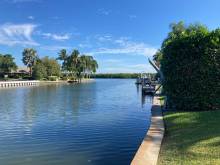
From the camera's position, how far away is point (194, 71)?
2123cm

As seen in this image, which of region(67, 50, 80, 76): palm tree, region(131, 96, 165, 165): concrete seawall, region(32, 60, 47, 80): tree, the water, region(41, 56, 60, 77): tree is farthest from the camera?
region(67, 50, 80, 76): palm tree

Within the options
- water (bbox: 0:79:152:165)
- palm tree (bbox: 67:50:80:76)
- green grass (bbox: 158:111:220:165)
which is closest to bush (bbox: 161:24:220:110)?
water (bbox: 0:79:152:165)

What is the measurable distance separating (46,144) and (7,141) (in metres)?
A: 2.10

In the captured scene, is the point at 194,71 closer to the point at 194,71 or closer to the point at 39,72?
the point at 194,71

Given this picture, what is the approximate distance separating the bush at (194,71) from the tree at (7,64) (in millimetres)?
119740

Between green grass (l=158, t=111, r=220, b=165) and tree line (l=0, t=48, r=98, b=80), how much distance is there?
10906cm

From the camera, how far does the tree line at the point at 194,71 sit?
825 inches

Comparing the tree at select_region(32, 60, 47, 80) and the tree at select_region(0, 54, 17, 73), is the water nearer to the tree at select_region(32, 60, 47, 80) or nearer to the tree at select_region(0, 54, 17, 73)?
the tree at select_region(32, 60, 47, 80)

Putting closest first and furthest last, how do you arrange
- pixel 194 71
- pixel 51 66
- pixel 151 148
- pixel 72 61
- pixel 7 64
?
1. pixel 151 148
2. pixel 194 71
3. pixel 51 66
4. pixel 7 64
5. pixel 72 61

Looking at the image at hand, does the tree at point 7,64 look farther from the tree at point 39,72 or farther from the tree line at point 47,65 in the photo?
the tree at point 39,72

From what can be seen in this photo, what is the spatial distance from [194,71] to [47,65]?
374 feet

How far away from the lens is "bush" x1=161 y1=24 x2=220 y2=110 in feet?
68.7

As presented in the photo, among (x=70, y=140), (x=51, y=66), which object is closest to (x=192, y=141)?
(x=70, y=140)

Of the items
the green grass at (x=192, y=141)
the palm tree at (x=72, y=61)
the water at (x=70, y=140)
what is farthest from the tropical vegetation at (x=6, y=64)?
the green grass at (x=192, y=141)
